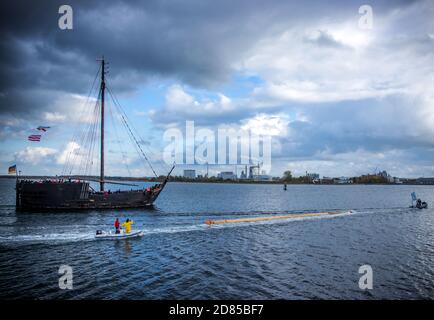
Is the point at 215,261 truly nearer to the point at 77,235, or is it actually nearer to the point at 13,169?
the point at 77,235

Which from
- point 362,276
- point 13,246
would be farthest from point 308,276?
point 13,246

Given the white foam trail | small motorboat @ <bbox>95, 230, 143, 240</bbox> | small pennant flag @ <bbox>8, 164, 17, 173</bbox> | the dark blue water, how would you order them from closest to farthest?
the dark blue water < the white foam trail < small motorboat @ <bbox>95, 230, 143, 240</bbox> < small pennant flag @ <bbox>8, 164, 17, 173</bbox>

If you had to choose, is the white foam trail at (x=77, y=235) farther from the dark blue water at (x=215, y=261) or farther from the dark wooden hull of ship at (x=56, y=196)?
the dark wooden hull of ship at (x=56, y=196)

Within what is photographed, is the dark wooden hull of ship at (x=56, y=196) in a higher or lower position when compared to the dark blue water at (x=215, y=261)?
higher

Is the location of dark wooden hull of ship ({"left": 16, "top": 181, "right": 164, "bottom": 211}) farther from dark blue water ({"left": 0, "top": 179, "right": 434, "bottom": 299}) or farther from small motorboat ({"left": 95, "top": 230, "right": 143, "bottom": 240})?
small motorboat ({"left": 95, "top": 230, "right": 143, "bottom": 240})

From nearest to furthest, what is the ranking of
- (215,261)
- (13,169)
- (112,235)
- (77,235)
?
(215,261)
(112,235)
(77,235)
(13,169)

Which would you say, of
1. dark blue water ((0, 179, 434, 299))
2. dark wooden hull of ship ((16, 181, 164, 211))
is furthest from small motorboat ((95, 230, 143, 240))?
dark wooden hull of ship ((16, 181, 164, 211))

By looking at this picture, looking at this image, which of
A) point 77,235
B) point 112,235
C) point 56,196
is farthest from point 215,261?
point 56,196

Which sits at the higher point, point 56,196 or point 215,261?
point 56,196

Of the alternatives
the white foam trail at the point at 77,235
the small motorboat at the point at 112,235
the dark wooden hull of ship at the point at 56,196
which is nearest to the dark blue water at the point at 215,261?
the white foam trail at the point at 77,235
